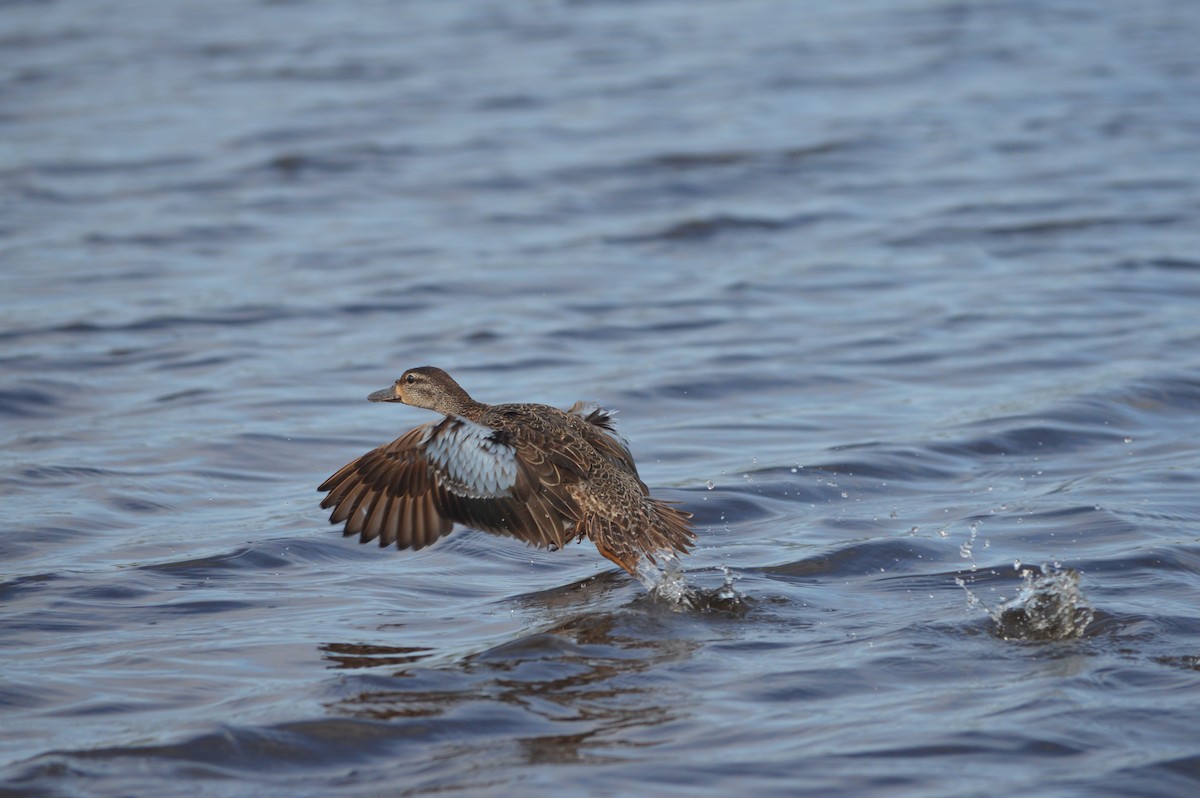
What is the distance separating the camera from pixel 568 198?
50.9ft

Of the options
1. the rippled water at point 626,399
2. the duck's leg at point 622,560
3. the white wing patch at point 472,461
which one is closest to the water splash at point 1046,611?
the rippled water at point 626,399

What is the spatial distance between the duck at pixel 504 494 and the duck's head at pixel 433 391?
73cm

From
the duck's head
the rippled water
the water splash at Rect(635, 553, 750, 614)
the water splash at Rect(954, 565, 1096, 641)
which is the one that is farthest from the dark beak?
the water splash at Rect(954, 565, 1096, 641)

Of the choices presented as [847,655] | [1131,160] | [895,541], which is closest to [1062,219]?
[1131,160]

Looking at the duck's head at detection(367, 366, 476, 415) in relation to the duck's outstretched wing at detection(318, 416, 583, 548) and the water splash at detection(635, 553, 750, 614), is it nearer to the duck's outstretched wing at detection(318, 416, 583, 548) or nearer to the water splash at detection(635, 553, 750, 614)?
the duck's outstretched wing at detection(318, 416, 583, 548)

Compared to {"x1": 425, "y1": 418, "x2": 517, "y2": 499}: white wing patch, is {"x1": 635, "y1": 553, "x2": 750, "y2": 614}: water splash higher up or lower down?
lower down

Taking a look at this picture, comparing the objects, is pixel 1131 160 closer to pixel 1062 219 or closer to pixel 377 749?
pixel 1062 219

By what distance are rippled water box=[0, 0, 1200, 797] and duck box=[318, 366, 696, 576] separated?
0.81 feet

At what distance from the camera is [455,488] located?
6676 mm

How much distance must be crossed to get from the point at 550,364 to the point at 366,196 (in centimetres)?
575

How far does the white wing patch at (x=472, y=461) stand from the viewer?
6.66 m

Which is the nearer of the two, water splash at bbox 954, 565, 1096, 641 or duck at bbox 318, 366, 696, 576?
water splash at bbox 954, 565, 1096, 641

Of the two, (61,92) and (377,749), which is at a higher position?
(61,92)

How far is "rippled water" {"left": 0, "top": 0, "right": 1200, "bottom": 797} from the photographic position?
5.11 metres
